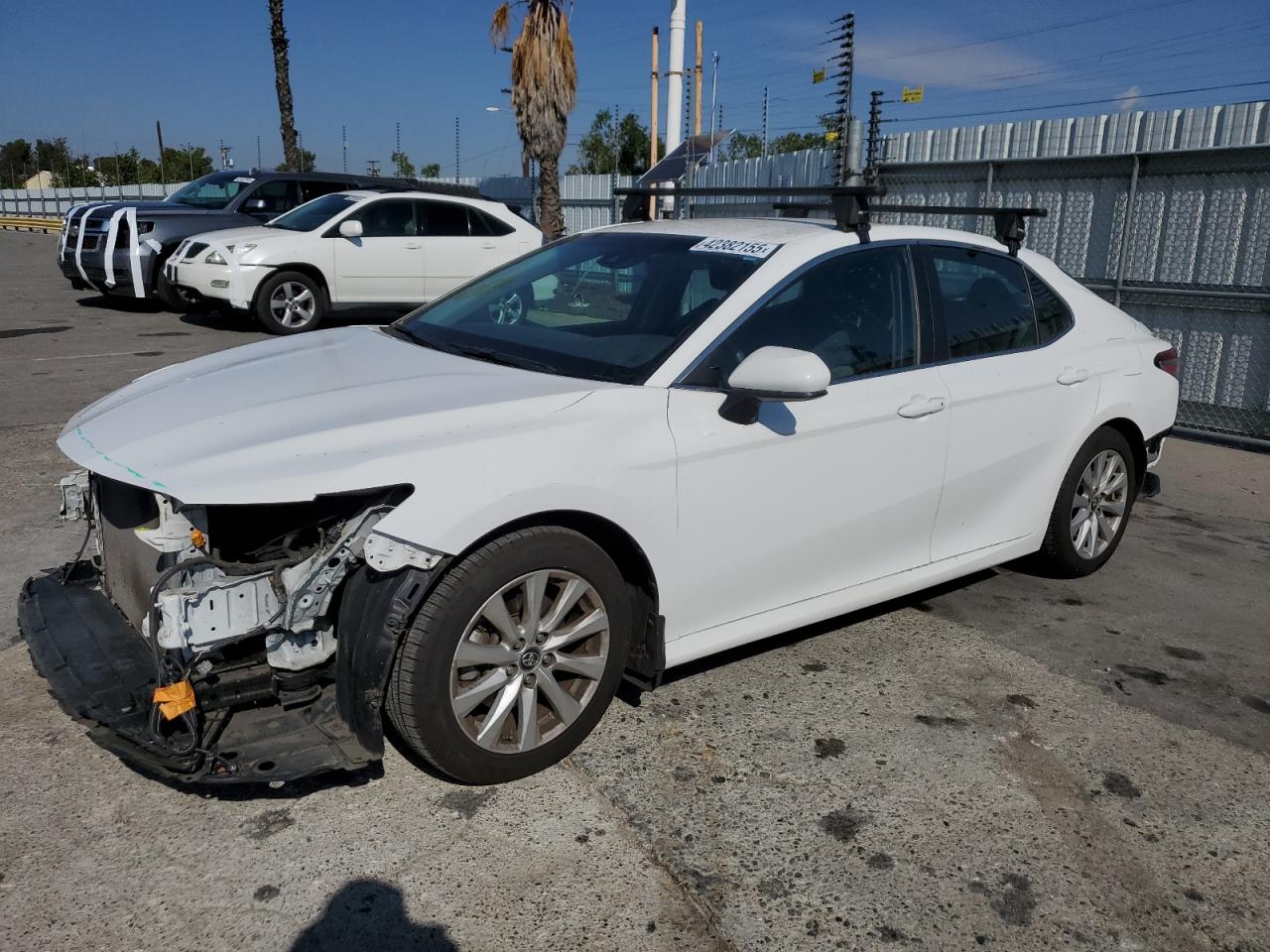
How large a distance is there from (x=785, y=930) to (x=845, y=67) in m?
10.7

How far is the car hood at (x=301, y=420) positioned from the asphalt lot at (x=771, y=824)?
0.97 metres

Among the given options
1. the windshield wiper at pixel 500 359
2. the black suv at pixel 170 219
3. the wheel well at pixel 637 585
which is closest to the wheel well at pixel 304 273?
the black suv at pixel 170 219

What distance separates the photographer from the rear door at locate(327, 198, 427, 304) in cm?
1275

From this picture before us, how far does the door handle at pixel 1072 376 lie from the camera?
4680 millimetres

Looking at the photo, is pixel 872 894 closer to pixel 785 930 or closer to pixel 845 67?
pixel 785 930

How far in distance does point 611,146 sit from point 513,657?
5834cm

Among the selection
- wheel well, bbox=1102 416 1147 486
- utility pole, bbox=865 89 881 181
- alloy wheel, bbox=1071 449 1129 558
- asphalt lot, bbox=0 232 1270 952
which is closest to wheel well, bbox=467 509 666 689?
asphalt lot, bbox=0 232 1270 952

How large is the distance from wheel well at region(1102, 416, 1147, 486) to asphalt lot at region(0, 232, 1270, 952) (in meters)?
1.02

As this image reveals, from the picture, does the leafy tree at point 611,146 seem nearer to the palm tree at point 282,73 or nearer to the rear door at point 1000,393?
the palm tree at point 282,73

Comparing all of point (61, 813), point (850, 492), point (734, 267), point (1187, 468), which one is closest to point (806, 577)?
point (850, 492)

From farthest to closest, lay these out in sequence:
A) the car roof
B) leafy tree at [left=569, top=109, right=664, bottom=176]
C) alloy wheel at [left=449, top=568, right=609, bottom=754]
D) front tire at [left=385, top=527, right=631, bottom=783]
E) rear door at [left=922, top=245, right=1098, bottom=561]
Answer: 1. leafy tree at [left=569, top=109, right=664, bottom=176]
2. rear door at [left=922, top=245, right=1098, bottom=561]
3. the car roof
4. alloy wheel at [left=449, top=568, right=609, bottom=754]
5. front tire at [left=385, top=527, right=631, bottom=783]

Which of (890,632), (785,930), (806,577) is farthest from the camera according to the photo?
(890,632)

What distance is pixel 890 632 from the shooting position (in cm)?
456

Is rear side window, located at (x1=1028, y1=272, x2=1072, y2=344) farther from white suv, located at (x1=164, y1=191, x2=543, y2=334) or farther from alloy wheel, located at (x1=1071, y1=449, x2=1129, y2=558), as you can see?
white suv, located at (x1=164, y1=191, x2=543, y2=334)
